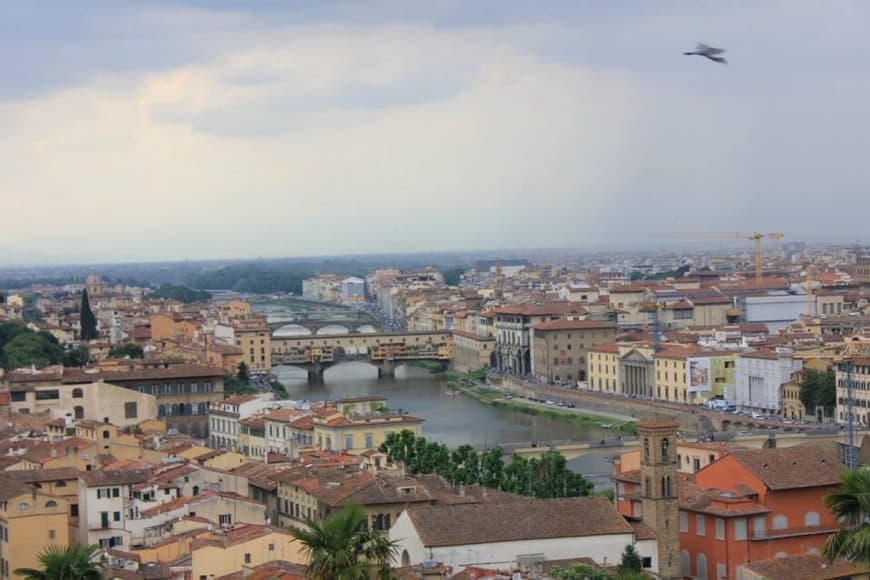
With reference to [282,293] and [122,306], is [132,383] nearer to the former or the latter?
[122,306]

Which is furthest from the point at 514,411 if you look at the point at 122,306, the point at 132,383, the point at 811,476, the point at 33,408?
the point at 122,306

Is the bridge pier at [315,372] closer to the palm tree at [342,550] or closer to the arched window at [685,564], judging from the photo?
→ the arched window at [685,564]

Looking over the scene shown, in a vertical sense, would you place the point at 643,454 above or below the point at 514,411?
above

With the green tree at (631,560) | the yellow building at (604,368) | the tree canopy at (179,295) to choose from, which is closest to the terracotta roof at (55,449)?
the green tree at (631,560)

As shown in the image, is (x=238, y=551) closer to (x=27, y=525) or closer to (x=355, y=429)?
(x=27, y=525)

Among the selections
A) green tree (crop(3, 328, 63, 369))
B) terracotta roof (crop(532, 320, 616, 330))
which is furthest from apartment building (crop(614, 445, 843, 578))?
terracotta roof (crop(532, 320, 616, 330))

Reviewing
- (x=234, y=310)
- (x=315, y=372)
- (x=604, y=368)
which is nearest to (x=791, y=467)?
(x=604, y=368)
